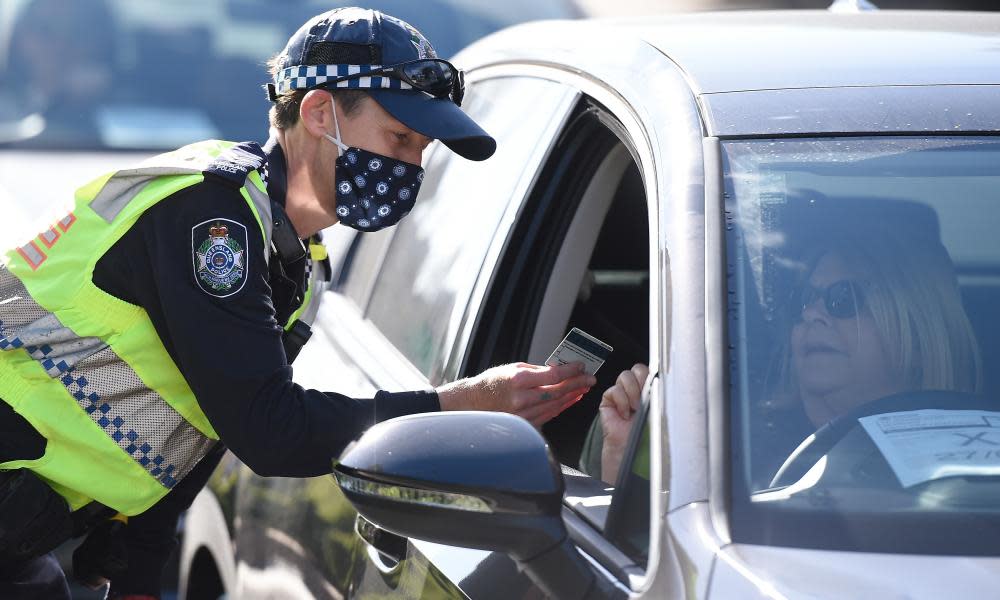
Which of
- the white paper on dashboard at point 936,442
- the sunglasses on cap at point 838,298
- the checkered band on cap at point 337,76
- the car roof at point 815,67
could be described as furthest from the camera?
the checkered band on cap at point 337,76

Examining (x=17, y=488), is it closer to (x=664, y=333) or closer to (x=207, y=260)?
(x=207, y=260)

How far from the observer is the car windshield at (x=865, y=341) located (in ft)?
5.80

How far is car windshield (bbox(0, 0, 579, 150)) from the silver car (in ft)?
15.1

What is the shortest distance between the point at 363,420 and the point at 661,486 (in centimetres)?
65

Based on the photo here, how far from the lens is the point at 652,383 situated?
1.92 meters

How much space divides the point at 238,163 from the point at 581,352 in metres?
0.60

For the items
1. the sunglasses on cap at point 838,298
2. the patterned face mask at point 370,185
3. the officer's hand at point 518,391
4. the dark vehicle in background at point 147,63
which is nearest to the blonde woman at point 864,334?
the sunglasses on cap at point 838,298

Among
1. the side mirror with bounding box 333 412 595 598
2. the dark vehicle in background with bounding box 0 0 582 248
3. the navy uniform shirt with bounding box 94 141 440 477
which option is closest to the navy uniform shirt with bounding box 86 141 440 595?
the navy uniform shirt with bounding box 94 141 440 477

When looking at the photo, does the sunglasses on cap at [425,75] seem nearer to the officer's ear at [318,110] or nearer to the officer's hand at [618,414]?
the officer's ear at [318,110]

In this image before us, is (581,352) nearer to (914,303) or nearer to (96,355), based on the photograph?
(914,303)

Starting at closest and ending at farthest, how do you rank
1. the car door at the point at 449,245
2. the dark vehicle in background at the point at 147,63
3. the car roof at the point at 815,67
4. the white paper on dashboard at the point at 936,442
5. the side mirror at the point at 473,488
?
the side mirror at the point at 473,488, the white paper on dashboard at the point at 936,442, the car roof at the point at 815,67, the car door at the point at 449,245, the dark vehicle in background at the point at 147,63

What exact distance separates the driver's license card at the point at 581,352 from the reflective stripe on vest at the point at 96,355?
0.48m

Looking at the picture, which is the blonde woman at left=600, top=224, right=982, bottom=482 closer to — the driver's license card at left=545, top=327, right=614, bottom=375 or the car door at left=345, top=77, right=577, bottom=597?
the driver's license card at left=545, top=327, right=614, bottom=375

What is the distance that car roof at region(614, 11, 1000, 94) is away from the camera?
224cm
